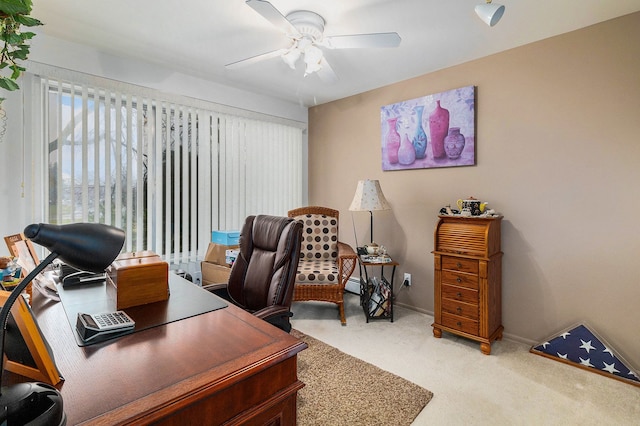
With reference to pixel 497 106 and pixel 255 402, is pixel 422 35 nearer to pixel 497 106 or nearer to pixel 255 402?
pixel 497 106

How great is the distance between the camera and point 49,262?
59 cm

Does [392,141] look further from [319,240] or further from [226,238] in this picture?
[226,238]

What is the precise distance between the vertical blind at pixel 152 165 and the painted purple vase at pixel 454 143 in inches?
81.1

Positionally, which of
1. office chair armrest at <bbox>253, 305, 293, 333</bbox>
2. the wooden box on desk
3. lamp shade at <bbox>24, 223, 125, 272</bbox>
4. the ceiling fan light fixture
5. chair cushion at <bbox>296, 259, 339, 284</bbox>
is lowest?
chair cushion at <bbox>296, 259, 339, 284</bbox>

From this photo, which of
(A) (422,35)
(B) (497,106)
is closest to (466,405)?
(B) (497,106)

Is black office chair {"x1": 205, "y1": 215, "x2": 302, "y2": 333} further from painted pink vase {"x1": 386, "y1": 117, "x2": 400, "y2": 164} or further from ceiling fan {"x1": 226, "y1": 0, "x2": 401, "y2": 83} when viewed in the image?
painted pink vase {"x1": 386, "y1": 117, "x2": 400, "y2": 164}

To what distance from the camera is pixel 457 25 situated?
2.28 metres

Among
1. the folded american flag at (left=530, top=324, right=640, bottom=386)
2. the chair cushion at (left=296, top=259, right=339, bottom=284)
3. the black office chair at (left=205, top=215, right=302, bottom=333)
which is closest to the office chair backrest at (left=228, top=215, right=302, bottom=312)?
the black office chair at (left=205, top=215, right=302, bottom=333)

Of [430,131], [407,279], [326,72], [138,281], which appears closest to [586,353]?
[407,279]

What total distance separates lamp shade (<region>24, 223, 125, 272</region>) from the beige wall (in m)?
2.80

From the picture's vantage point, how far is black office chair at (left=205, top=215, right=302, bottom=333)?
1.77 meters

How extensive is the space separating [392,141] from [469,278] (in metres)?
1.63

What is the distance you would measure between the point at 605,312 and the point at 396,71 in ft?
8.48

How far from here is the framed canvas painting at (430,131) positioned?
116 inches
